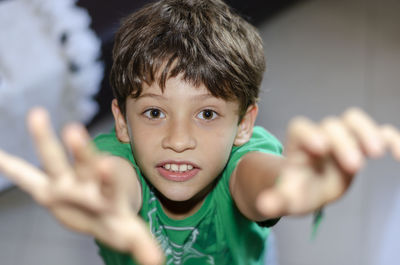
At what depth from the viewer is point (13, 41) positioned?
1396 millimetres

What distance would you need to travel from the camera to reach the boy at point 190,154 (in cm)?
45

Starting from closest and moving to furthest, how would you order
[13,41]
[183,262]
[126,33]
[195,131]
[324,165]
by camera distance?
1. [324,165]
2. [195,131]
3. [126,33]
4. [183,262]
5. [13,41]

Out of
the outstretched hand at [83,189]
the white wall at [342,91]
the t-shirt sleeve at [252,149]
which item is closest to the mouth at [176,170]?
the t-shirt sleeve at [252,149]

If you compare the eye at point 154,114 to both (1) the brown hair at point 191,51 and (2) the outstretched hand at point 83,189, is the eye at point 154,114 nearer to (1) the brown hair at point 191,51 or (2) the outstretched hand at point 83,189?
(1) the brown hair at point 191,51

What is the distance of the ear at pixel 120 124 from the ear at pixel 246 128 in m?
0.20

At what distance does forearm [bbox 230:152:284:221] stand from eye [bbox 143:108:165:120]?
0.16m

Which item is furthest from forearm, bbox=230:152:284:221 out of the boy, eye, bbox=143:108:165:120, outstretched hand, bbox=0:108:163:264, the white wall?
the white wall

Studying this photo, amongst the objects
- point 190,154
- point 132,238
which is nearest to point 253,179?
point 190,154

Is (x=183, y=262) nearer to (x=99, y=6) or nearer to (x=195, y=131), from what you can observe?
(x=195, y=131)

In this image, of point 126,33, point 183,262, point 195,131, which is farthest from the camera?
point 183,262

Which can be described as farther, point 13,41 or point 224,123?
point 13,41

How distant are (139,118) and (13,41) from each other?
0.77 m

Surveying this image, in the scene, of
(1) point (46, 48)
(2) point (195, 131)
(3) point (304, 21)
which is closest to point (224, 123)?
(2) point (195, 131)

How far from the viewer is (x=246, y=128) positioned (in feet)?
2.93
